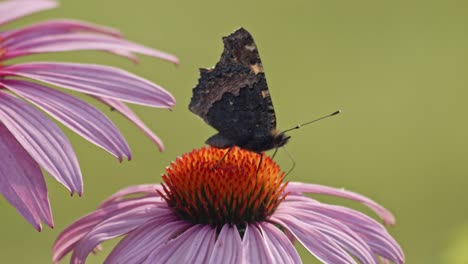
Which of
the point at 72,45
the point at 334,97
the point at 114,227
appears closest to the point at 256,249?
the point at 114,227

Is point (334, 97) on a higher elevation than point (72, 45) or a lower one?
lower

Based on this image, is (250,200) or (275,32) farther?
(275,32)

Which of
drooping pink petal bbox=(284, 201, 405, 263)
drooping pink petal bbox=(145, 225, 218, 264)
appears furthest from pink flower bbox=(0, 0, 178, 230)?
drooping pink petal bbox=(284, 201, 405, 263)

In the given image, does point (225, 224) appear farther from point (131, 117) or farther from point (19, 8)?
point (19, 8)

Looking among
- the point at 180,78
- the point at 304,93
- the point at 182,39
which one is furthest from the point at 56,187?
the point at 182,39

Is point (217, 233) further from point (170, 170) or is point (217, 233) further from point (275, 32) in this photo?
point (275, 32)

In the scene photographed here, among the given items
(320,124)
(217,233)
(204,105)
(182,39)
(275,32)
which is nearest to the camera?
(217,233)
